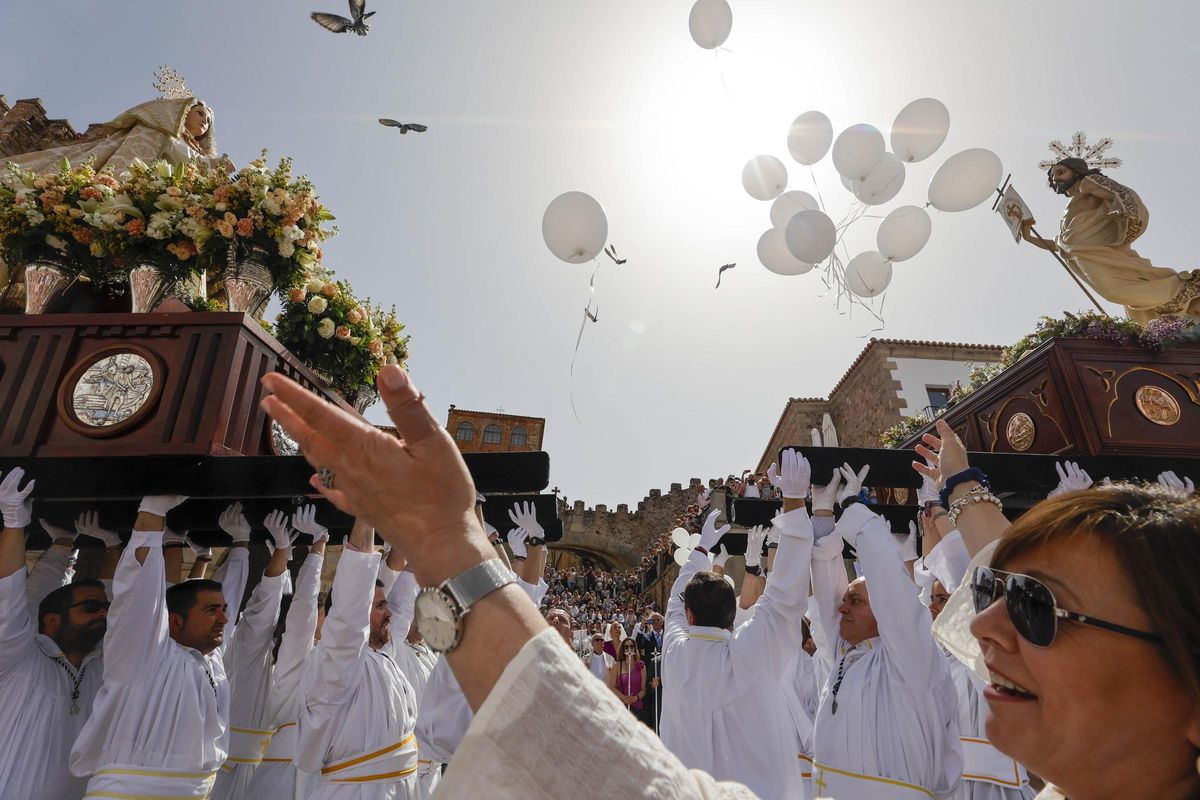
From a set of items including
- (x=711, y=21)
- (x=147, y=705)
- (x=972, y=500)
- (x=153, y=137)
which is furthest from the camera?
(x=153, y=137)

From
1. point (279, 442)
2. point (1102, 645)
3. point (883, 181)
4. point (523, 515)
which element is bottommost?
point (1102, 645)

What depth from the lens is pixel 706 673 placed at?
450cm

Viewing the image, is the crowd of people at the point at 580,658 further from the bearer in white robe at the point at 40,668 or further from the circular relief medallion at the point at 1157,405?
the circular relief medallion at the point at 1157,405

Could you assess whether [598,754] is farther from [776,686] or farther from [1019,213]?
[1019,213]

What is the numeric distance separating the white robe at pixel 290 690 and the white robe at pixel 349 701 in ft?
2.23

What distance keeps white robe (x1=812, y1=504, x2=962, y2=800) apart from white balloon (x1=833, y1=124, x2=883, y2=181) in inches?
177

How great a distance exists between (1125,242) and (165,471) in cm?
787

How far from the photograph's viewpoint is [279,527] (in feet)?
14.1

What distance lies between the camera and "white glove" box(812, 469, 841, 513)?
385cm

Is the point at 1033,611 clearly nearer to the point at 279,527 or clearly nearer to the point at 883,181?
the point at 279,527

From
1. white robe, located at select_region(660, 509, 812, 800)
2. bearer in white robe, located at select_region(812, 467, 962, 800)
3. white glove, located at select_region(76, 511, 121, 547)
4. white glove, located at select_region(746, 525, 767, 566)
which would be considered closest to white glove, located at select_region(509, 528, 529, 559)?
white robe, located at select_region(660, 509, 812, 800)

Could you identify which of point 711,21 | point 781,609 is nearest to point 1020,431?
point 781,609

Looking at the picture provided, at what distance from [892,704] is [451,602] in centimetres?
353

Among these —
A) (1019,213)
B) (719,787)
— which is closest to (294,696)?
(719,787)
